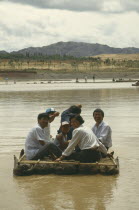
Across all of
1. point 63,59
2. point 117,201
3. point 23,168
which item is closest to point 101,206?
point 117,201

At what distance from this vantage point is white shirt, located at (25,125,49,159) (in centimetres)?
984

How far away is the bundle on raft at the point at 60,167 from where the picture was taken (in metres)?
9.36

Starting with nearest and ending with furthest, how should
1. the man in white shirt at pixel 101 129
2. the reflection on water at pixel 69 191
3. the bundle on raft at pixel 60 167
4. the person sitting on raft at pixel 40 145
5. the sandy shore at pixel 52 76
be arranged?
the reflection on water at pixel 69 191, the bundle on raft at pixel 60 167, the person sitting on raft at pixel 40 145, the man in white shirt at pixel 101 129, the sandy shore at pixel 52 76

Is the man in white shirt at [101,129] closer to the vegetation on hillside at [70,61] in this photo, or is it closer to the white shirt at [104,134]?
the white shirt at [104,134]

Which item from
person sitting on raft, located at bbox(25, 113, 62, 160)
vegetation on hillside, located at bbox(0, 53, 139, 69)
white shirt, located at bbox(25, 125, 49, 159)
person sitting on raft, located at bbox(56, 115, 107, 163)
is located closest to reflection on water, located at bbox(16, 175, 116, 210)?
person sitting on raft, located at bbox(56, 115, 107, 163)

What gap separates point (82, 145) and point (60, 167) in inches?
25.0

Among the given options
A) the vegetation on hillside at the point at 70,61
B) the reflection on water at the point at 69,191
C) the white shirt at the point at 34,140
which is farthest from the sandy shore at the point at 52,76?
the reflection on water at the point at 69,191

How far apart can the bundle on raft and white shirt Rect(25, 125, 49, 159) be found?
1.09 feet

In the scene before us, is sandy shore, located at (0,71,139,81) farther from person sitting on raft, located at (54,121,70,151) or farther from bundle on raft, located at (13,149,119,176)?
bundle on raft, located at (13,149,119,176)

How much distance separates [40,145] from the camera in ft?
32.8

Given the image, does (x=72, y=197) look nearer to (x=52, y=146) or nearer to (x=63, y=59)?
(x=52, y=146)

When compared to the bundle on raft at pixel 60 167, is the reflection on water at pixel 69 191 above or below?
below

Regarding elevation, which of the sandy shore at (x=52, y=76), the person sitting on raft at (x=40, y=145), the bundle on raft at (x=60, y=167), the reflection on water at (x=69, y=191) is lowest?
the sandy shore at (x=52, y=76)

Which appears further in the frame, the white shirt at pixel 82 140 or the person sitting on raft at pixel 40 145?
the person sitting on raft at pixel 40 145
